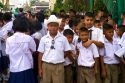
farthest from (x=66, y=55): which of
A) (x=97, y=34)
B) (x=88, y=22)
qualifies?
(x=88, y=22)

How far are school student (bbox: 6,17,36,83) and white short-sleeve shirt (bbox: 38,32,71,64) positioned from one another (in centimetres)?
27

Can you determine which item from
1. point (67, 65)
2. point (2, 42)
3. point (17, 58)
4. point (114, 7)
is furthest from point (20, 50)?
point (114, 7)

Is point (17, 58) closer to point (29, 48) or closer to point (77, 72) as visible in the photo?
point (29, 48)

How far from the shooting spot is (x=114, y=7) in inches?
500

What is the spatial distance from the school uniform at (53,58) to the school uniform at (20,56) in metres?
0.27

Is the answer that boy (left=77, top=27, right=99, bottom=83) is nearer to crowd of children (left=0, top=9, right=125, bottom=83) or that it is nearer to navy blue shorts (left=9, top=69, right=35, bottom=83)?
crowd of children (left=0, top=9, right=125, bottom=83)

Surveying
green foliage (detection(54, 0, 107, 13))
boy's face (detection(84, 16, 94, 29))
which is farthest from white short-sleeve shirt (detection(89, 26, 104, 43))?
green foliage (detection(54, 0, 107, 13))

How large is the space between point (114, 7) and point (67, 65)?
21.4 ft

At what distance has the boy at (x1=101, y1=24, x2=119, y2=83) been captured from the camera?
6.41 m

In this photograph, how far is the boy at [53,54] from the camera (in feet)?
20.0

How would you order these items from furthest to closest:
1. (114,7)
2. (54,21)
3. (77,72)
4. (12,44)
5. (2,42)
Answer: (114,7)
(2,42)
(77,72)
(54,21)
(12,44)

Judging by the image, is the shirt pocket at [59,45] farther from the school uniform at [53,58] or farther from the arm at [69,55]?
the arm at [69,55]

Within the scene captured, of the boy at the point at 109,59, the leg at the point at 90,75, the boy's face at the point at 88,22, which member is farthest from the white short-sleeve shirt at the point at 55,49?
the boy's face at the point at 88,22

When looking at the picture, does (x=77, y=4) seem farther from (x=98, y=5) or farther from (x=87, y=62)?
(x=87, y=62)
